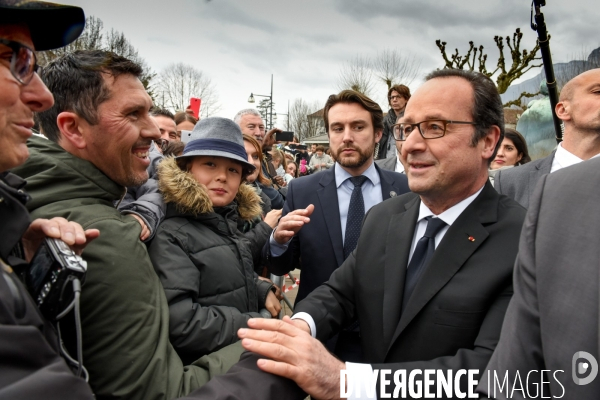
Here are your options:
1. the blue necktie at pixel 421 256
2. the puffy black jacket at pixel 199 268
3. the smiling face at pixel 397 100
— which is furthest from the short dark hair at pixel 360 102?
the smiling face at pixel 397 100

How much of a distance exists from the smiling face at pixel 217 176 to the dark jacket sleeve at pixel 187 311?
0.53 metres

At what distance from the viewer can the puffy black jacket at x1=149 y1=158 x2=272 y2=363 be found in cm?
187

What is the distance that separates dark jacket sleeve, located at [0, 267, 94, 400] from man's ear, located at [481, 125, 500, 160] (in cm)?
197

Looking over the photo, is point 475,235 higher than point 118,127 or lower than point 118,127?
lower

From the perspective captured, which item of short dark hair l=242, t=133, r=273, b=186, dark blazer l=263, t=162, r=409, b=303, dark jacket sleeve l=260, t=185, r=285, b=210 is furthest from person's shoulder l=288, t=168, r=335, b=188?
dark jacket sleeve l=260, t=185, r=285, b=210

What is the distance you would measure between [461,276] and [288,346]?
30.1 inches

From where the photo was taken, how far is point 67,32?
1.54 m

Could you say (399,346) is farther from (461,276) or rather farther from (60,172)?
(60,172)

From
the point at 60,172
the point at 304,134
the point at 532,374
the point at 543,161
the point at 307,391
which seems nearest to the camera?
the point at 532,374

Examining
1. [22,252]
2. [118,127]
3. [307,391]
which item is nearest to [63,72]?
[118,127]

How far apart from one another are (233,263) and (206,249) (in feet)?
0.57

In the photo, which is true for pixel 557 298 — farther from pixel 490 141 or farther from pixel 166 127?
pixel 166 127

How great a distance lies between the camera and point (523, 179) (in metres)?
3.58

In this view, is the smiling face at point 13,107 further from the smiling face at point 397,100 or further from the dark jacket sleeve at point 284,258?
the smiling face at point 397,100
